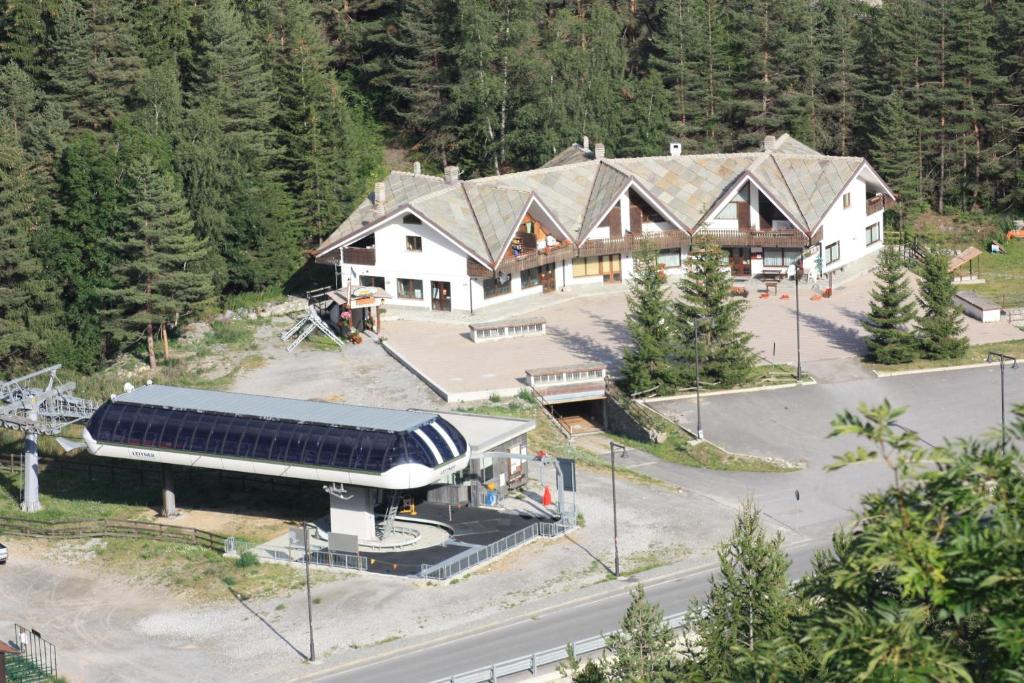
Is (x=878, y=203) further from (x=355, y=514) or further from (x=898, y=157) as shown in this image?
(x=355, y=514)

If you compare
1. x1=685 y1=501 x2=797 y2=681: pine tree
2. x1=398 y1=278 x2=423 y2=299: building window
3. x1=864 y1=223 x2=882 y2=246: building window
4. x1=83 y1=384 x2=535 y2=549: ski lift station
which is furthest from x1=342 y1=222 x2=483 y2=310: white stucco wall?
x1=685 y1=501 x2=797 y2=681: pine tree

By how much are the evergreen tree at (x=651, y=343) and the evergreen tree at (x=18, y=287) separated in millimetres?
28220

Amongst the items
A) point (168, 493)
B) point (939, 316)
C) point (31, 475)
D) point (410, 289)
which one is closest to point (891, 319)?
point (939, 316)

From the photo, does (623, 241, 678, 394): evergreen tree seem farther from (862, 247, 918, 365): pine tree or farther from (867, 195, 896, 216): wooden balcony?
(867, 195, 896, 216): wooden balcony

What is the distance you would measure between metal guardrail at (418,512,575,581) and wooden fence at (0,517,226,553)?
8.48 m

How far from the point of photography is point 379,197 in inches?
Answer: 3664

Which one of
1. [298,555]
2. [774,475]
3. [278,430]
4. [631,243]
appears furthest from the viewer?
[631,243]

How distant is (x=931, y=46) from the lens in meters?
109

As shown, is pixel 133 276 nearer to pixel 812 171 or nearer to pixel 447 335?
pixel 447 335

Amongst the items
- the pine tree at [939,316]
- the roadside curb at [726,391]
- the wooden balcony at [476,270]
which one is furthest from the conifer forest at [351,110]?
the pine tree at [939,316]

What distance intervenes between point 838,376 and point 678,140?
3320 centimetres

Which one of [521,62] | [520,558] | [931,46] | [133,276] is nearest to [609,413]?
[520,558]

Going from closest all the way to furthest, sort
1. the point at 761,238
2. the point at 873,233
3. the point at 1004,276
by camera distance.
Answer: the point at 761,238
the point at 1004,276
the point at 873,233

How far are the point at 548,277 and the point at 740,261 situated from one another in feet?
35.6
